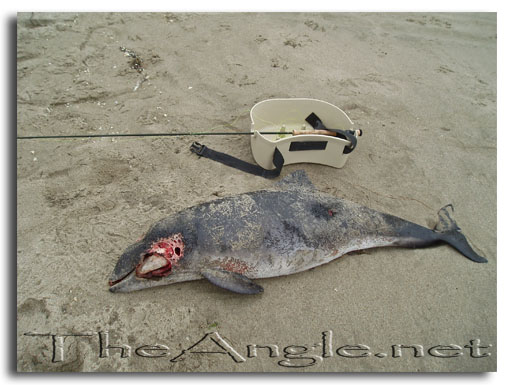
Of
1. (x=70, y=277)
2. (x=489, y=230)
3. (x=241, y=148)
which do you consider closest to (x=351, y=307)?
(x=489, y=230)

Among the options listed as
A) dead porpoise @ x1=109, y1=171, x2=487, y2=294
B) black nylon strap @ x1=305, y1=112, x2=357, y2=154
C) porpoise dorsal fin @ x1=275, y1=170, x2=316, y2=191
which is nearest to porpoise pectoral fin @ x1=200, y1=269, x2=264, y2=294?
dead porpoise @ x1=109, y1=171, x2=487, y2=294

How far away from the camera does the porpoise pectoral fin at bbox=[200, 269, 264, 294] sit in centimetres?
254

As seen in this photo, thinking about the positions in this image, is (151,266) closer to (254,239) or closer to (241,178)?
(254,239)

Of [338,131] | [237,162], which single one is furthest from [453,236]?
[237,162]

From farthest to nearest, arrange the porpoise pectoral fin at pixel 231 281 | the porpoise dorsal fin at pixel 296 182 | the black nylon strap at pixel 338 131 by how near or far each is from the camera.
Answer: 1. the black nylon strap at pixel 338 131
2. the porpoise dorsal fin at pixel 296 182
3. the porpoise pectoral fin at pixel 231 281

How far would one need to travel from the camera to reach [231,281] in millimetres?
2568

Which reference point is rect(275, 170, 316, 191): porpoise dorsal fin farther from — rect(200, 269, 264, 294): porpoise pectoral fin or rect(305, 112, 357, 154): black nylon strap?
rect(200, 269, 264, 294): porpoise pectoral fin

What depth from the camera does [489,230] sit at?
334 centimetres

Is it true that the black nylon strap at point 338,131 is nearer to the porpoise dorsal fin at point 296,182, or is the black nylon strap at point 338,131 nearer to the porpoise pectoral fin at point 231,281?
the porpoise dorsal fin at point 296,182

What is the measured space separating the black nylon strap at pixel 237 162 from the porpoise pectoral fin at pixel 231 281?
1.32 m

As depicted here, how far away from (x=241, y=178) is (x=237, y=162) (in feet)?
0.77

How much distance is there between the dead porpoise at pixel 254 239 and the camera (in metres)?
2.55

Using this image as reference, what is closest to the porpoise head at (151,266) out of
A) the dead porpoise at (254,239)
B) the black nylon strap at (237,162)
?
the dead porpoise at (254,239)

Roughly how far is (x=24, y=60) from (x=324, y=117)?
4.05m
